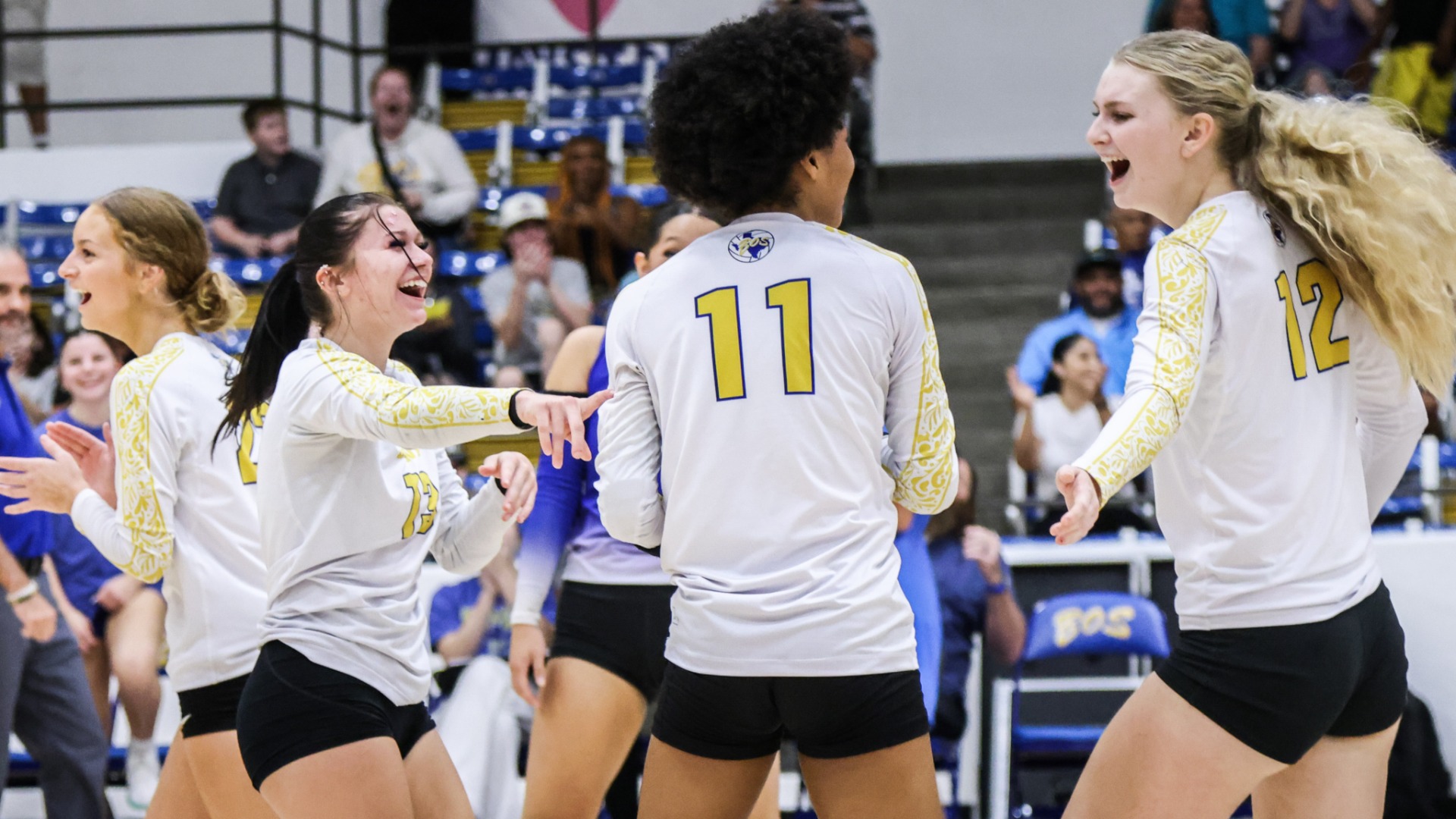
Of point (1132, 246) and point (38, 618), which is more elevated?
point (1132, 246)

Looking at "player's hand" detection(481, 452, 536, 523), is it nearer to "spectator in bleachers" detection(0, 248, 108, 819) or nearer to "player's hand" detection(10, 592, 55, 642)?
"player's hand" detection(10, 592, 55, 642)

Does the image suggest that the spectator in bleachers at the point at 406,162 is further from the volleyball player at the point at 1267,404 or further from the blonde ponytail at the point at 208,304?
the volleyball player at the point at 1267,404

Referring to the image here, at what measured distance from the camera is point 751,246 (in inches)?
87.4

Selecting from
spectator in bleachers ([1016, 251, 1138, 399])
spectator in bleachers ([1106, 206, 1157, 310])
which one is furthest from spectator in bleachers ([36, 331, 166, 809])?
spectator in bleachers ([1106, 206, 1157, 310])

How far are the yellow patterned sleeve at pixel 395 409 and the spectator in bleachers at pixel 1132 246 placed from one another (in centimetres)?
570

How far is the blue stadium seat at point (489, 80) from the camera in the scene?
434 inches

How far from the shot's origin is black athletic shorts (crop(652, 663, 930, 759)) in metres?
2.15

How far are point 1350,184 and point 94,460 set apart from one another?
8.06ft

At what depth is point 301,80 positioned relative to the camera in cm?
1135

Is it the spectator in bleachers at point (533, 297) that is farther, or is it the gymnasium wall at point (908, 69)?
the gymnasium wall at point (908, 69)

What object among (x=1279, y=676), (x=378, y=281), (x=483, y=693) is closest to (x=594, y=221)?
(x=483, y=693)

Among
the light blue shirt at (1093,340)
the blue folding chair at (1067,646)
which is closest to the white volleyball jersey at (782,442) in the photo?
the blue folding chair at (1067,646)

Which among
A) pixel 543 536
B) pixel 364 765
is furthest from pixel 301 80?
pixel 364 765

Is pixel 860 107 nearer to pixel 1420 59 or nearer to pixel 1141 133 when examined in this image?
pixel 1420 59
